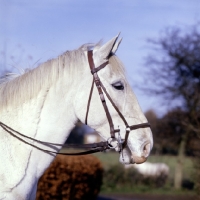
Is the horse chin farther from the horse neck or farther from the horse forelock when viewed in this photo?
the horse forelock

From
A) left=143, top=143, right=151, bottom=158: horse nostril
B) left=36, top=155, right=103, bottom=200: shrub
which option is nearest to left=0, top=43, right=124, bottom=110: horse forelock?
left=143, top=143, right=151, bottom=158: horse nostril

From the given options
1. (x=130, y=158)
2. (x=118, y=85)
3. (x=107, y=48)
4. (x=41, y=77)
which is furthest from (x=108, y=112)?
(x=41, y=77)

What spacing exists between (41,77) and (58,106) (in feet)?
0.96

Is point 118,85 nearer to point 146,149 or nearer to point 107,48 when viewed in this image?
point 107,48

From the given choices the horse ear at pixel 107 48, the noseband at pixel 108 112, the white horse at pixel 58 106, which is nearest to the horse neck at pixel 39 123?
the white horse at pixel 58 106

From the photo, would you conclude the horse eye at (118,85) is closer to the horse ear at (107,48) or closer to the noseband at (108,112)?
the noseband at (108,112)

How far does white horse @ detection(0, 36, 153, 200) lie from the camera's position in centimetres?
401

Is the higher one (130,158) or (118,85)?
(118,85)

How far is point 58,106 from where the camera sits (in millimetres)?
4117

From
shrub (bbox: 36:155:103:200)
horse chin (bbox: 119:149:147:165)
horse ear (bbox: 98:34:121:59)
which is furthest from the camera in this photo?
shrub (bbox: 36:155:103:200)

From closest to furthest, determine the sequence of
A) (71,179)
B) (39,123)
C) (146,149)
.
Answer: (146,149) < (39,123) < (71,179)

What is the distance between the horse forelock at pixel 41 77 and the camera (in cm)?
411

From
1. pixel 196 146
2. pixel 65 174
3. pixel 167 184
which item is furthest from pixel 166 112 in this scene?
pixel 65 174

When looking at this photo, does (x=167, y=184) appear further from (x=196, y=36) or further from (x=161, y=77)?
(x=196, y=36)
